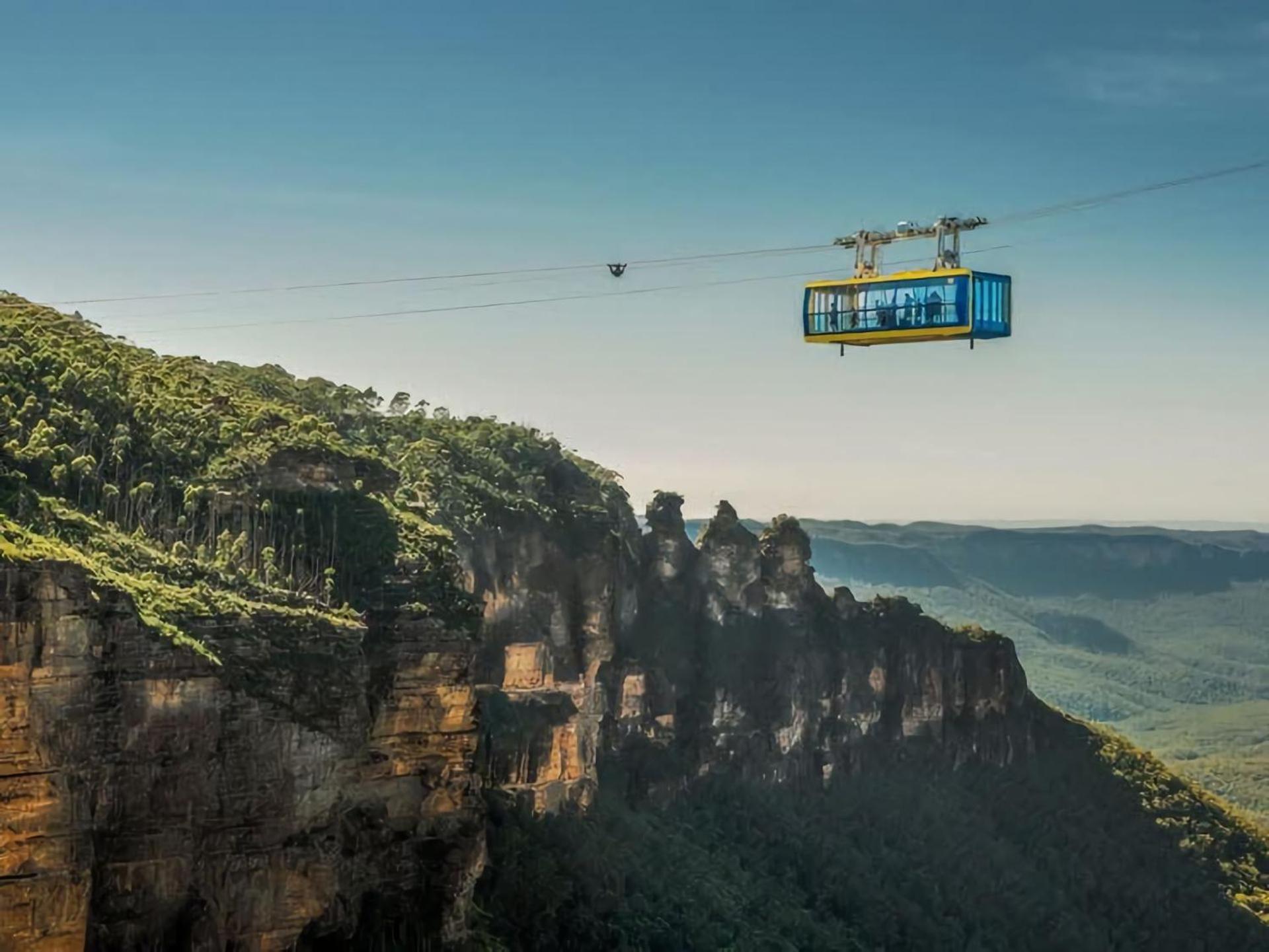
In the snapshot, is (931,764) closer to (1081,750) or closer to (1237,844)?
(1081,750)

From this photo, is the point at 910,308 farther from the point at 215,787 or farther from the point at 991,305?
the point at 215,787

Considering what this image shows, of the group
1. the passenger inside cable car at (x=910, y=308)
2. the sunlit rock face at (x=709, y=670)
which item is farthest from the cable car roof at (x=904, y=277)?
the sunlit rock face at (x=709, y=670)

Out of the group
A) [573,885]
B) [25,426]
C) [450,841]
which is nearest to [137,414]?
[25,426]

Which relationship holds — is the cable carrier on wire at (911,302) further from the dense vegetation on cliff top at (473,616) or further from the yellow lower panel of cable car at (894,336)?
the dense vegetation on cliff top at (473,616)

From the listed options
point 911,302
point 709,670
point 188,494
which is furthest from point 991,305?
point 709,670

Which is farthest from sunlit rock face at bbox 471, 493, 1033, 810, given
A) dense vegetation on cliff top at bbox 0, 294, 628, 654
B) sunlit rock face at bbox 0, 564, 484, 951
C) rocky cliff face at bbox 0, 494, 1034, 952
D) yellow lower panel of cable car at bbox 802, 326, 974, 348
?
yellow lower panel of cable car at bbox 802, 326, 974, 348

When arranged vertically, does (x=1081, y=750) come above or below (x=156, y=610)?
below

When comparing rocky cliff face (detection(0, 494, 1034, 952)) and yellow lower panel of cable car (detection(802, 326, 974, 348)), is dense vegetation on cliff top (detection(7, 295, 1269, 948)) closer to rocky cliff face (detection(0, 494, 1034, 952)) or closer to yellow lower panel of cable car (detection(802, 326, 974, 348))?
rocky cliff face (detection(0, 494, 1034, 952))
